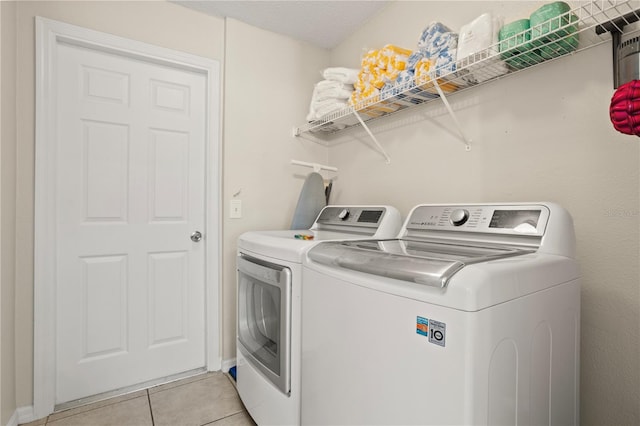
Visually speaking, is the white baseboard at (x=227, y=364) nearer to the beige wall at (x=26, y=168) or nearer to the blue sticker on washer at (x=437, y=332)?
the beige wall at (x=26, y=168)

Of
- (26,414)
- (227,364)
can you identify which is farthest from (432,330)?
(26,414)

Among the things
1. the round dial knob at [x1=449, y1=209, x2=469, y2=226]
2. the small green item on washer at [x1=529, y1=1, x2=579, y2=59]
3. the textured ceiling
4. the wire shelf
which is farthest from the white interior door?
the small green item on washer at [x1=529, y1=1, x2=579, y2=59]

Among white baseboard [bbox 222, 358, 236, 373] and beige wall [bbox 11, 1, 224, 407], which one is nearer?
beige wall [bbox 11, 1, 224, 407]

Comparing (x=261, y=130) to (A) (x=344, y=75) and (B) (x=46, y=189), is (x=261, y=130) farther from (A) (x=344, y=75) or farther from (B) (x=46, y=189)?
(B) (x=46, y=189)

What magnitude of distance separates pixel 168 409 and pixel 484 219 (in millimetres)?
1848

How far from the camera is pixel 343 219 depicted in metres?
1.89

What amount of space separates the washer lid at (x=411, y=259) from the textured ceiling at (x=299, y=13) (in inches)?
63.3

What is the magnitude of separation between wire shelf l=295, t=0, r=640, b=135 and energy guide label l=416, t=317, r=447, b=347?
A: 965mm

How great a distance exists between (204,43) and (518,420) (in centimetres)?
244

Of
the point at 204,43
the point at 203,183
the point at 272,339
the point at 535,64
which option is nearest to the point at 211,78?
the point at 204,43

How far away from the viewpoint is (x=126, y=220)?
76.2 inches

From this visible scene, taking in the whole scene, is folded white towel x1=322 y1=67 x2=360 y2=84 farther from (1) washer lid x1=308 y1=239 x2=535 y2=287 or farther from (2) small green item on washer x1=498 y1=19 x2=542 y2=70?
(1) washer lid x1=308 y1=239 x2=535 y2=287

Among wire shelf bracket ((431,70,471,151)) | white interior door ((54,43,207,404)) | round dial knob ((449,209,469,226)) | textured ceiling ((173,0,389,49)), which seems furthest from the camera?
textured ceiling ((173,0,389,49))

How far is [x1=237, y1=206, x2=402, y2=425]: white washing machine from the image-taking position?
4.25 feet
